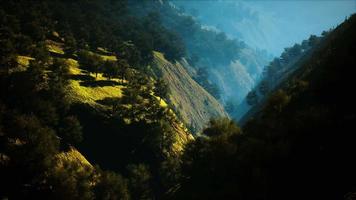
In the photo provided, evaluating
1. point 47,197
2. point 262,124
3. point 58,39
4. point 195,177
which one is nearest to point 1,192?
point 47,197

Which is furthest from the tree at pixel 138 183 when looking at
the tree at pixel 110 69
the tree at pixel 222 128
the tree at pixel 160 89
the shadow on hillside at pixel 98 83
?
the tree at pixel 160 89

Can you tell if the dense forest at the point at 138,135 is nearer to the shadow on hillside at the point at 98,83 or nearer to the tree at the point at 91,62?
the tree at the point at 91,62

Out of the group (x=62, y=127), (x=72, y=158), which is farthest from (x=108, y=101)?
(x=72, y=158)

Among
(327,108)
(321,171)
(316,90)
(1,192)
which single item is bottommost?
(1,192)

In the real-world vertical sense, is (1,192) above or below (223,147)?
below

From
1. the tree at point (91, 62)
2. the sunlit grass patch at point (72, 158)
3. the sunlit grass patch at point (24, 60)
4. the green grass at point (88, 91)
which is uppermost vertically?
the tree at point (91, 62)

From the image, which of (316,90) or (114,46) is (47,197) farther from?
(114,46)

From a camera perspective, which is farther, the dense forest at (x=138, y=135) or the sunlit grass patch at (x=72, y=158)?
the sunlit grass patch at (x=72, y=158)

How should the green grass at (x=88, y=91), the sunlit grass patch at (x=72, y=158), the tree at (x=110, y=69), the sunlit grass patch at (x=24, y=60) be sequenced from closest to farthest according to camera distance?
the sunlit grass patch at (x=72, y=158) → the sunlit grass patch at (x=24, y=60) → the green grass at (x=88, y=91) → the tree at (x=110, y=69)

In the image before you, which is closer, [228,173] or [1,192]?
[228,173]

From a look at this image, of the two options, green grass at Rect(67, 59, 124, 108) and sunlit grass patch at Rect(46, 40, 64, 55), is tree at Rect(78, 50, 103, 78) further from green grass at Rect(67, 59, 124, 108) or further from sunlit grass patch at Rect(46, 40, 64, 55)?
sunlit grass patch at Rect(46, 40, 64, 55)

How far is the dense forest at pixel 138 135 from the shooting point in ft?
161

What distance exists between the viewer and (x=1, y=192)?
67.8 meters

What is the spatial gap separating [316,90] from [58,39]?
123458mm
